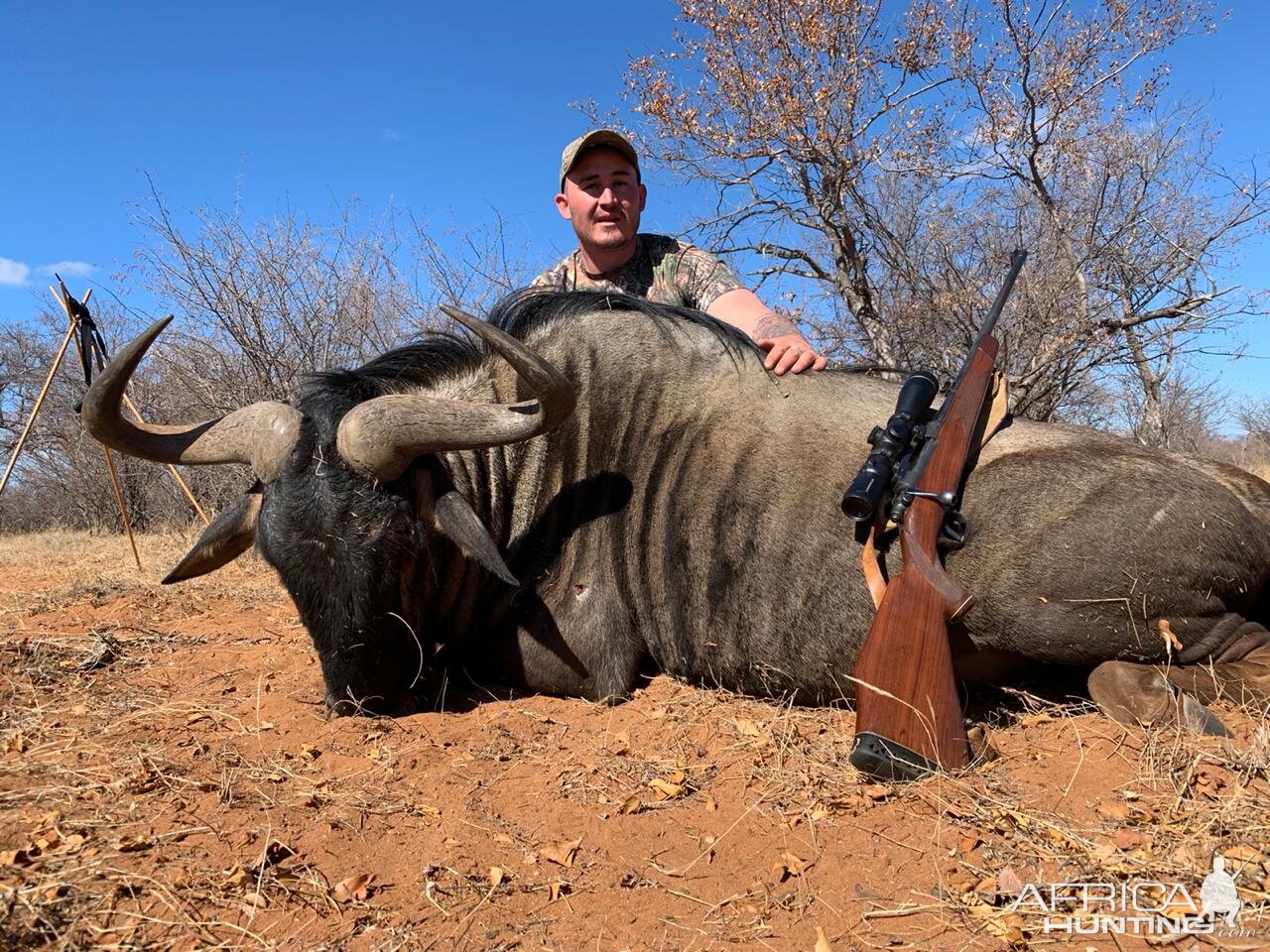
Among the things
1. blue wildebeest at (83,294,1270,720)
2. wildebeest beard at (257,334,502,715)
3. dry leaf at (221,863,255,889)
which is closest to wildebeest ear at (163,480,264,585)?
blue wildebeest at (83,294,1270,720)

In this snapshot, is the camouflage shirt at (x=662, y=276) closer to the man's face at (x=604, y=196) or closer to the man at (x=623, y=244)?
the man at (x=623, y=244)

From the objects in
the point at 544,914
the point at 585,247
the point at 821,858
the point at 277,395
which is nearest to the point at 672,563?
the point at 821,858

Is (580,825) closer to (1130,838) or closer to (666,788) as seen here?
(666,788)

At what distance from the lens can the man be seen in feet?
15.8

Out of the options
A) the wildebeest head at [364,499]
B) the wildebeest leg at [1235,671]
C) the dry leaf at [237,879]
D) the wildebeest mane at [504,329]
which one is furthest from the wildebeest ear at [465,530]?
the wildebeest leg at [1235,671]

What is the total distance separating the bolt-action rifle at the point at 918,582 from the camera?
2.49m

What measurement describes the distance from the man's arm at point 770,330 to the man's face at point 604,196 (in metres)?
0.79

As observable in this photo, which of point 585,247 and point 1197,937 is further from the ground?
point 585,247

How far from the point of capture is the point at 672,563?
133 inches

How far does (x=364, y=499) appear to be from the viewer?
3.07m

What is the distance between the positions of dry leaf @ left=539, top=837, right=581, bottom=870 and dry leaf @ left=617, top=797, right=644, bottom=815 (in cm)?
20

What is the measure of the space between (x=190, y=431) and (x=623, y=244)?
2638 mm

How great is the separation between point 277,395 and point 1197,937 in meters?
8.29

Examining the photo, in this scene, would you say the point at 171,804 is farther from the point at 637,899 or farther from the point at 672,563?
the point at 672,563
